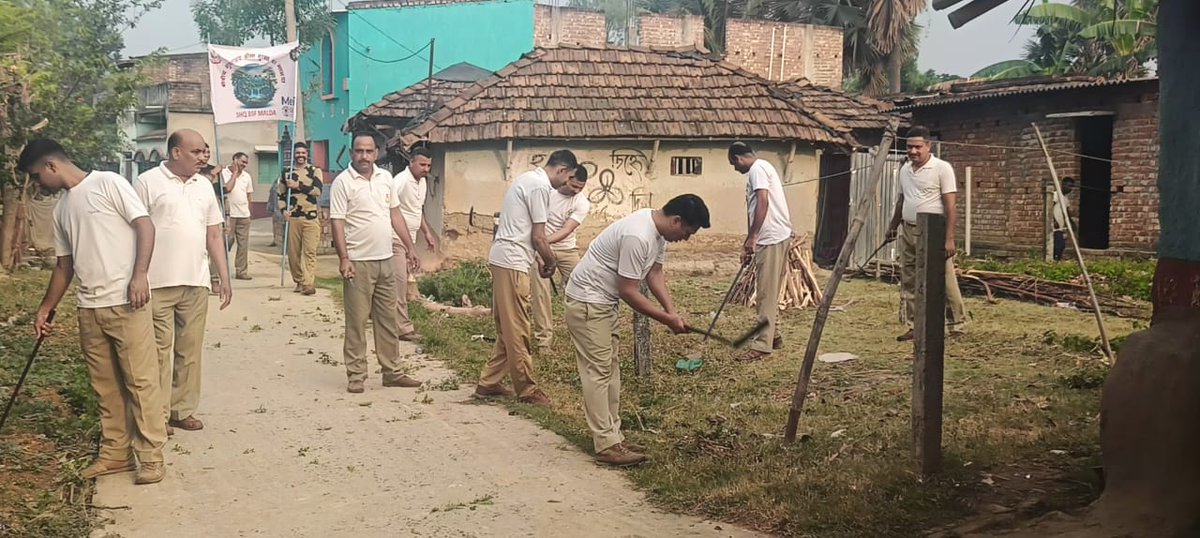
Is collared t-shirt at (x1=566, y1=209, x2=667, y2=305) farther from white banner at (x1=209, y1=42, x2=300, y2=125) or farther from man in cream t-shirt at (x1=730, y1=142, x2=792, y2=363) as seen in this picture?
white banner at (x1=209, y1=42, x2=300, y2=125)

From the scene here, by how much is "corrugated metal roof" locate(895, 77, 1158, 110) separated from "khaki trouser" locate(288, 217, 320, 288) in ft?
39.9

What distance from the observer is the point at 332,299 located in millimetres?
14547

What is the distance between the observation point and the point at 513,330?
26.6 ft

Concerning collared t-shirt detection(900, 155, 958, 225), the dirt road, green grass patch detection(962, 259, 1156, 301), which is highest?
collared t-shirt detection(900, 155, 958, 225)

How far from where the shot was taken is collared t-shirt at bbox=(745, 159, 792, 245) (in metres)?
9.70

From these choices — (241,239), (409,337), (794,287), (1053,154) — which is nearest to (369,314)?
(409,337)

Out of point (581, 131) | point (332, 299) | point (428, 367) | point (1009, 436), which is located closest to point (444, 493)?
point (1009, 436)

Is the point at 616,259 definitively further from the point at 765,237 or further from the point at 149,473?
the point at 765,237

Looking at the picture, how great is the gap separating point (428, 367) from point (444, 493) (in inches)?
156

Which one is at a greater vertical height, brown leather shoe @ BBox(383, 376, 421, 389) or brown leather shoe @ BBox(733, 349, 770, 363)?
brown leather shoe @ BBox(733, 349, 770, 363)

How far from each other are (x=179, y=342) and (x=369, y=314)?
73.1 inches

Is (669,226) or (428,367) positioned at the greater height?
(669,226)

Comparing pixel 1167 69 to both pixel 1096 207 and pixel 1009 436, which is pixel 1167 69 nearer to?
pixel 1009 436

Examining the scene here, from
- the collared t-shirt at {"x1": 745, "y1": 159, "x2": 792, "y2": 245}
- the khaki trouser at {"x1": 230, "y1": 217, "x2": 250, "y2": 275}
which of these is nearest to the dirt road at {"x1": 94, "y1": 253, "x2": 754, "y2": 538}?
the collared t-shirt at {"x1": 745, "y1": 159, "x2": 792, "y2": 245}
